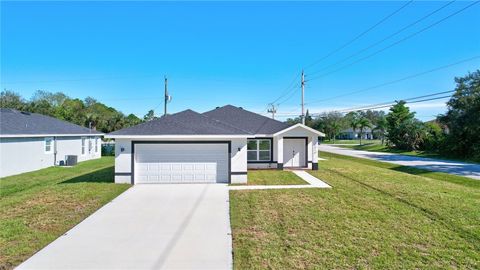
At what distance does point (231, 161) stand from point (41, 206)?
7430 mm

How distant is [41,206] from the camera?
30.3ft

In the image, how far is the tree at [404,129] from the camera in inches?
1464

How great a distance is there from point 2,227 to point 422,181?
16.7 meters

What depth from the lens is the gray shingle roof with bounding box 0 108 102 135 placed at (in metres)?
17.2

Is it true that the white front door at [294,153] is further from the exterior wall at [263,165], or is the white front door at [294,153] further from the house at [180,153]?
the house at [180,153]

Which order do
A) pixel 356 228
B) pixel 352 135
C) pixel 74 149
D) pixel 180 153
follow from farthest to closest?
pixel 352 135 < pixel 74 149 < pixel 180 153 < pixel 356 228

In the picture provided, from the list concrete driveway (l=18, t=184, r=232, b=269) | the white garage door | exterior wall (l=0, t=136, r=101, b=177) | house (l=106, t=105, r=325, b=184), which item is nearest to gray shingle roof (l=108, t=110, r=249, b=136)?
house (l=106, t=105, r=325, b=184)

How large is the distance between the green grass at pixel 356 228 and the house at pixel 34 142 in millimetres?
13818

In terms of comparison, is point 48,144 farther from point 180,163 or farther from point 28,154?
point 180,163

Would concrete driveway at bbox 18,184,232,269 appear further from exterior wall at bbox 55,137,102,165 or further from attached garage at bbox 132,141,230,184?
exterior wall at bbox 55,137,102,165

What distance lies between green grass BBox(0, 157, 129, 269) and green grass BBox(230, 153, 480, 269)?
4382mm

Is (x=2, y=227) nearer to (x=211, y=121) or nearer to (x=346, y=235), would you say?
(x=346, y=235)

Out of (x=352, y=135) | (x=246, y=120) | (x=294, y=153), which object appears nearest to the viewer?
(x=294, y=153)

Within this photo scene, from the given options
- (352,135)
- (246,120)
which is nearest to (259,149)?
(246,120)
